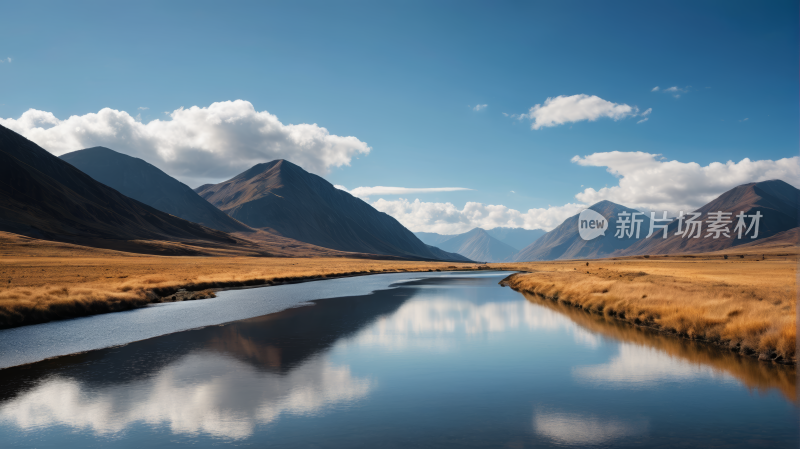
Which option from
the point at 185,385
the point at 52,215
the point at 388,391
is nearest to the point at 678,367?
the point at 388,391

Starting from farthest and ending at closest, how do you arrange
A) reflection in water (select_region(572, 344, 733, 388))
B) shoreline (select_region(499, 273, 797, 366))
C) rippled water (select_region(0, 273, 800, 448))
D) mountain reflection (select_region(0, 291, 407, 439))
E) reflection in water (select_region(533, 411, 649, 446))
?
shoreline (select_region(499, 273, 797, 366)), reflection in water (select_region(572, 344, 733, 388)), mountain reflection (select_region(0, 291, 407, 439)), rippled water (select_region(0, 273, 800, 448)), reflection in water (select_region(533, 411, 649, 446))

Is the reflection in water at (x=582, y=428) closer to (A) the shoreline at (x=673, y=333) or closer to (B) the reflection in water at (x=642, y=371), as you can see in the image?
(B) the reflection in water at (x=642, y=371)

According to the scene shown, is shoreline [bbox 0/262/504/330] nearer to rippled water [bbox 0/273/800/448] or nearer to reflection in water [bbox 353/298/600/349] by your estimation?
rippled water [bbox 0/273/800/448]

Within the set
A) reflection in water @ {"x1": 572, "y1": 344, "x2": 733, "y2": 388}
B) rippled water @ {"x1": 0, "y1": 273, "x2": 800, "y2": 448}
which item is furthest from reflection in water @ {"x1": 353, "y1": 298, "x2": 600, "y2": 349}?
reflection in water @ {"x1": 572, "y1": 344, "x2": 733, "y2": 388}

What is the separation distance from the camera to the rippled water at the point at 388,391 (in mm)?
12102

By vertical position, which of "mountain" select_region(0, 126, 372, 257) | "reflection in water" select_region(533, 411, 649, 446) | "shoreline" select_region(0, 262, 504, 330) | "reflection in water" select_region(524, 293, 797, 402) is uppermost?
"mountain" select_region(0, 126, 372, 257)

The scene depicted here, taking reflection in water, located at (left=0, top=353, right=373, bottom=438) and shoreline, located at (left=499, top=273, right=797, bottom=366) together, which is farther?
shoreline, located at (left=499, top=273, right=797, bottom=366)

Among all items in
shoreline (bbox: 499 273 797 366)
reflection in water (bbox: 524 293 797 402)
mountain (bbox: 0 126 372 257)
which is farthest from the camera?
mountain (bbox: 0 126 372 257)

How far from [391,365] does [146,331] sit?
56.0ft

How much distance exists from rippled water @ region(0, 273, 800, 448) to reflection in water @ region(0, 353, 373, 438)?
7 centimetres

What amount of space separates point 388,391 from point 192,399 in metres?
6.72

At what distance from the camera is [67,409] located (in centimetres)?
1384

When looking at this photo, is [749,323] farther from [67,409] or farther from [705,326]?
[67,409]

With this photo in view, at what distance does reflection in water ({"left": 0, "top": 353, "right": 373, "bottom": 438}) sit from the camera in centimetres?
1291
